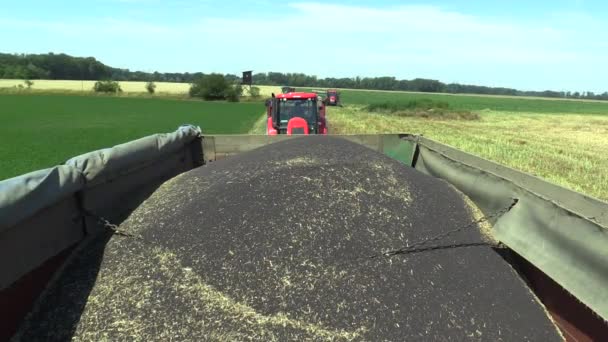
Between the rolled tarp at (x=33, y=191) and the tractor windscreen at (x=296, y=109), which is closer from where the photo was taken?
the rolled tarp at (x=33, y=191)

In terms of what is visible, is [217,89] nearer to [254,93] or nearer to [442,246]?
[254,93]

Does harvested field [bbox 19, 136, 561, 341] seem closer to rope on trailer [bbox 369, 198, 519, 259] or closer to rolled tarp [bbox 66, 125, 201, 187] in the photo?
rope on trailer [bbox 369, 198, 519, 259]

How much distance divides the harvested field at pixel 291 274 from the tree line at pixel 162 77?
59204 millimetres

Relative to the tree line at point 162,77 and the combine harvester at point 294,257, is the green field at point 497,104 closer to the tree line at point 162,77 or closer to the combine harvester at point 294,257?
the tree line at point 162,77

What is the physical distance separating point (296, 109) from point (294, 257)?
785cm

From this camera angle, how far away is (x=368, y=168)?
4188mm

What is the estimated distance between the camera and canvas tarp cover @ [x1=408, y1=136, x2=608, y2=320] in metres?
2.22

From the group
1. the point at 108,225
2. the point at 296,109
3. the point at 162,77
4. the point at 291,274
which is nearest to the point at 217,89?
the point at 296,109

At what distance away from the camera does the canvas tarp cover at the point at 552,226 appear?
2.22 metres

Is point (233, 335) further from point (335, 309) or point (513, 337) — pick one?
point (513, 337)

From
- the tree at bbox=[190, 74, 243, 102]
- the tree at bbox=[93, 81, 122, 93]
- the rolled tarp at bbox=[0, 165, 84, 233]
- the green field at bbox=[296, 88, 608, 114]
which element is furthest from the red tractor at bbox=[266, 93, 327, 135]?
the tree at bbox=[93, 81, 122, 93]

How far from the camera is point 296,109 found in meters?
10.6

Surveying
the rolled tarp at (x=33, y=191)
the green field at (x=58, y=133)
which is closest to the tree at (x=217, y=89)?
the green field at (x=58, y=133)

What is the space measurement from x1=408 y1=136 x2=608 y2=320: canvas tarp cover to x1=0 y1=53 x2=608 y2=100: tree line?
59.5m
